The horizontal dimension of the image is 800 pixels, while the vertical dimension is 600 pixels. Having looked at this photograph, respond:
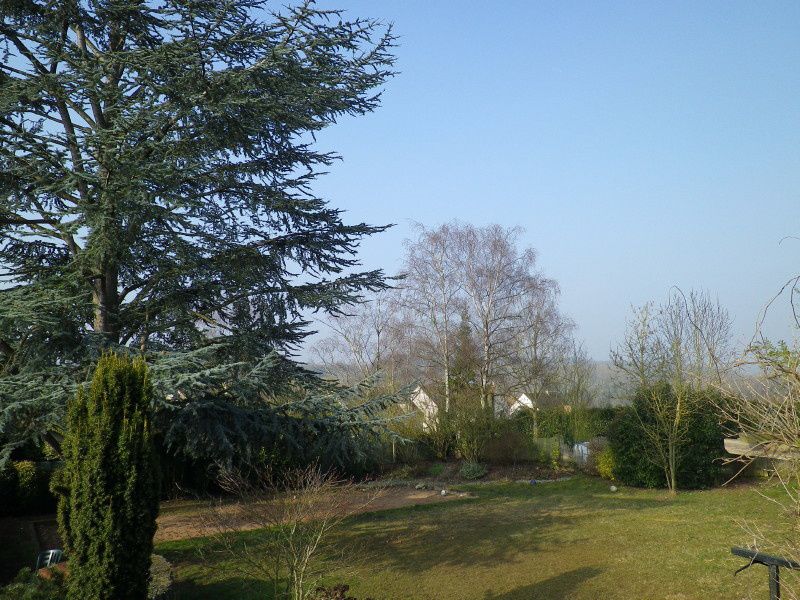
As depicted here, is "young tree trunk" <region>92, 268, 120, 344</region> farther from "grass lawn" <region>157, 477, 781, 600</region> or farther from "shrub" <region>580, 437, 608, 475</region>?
"shrub" <region>580, 437, 608, 475</region>

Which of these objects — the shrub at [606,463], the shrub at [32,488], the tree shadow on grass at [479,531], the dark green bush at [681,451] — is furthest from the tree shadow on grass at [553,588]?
the shrub at [32,488]

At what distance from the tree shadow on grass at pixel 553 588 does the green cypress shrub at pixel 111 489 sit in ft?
12.9

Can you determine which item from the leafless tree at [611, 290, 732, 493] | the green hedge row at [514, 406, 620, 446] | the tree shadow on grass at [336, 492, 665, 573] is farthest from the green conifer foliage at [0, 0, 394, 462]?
the green hedge row at [514, 406, 620, 446]

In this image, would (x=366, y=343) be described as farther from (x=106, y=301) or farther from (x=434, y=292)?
(x=106, y=301)

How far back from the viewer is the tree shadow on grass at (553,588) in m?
7.25

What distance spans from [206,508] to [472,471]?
311 inches

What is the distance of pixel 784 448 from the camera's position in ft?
11.1

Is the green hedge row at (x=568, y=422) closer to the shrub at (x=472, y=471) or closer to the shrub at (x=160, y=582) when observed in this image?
the shrub at (x=472, y=471)

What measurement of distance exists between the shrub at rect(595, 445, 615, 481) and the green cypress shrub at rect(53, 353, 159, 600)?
12833 mm

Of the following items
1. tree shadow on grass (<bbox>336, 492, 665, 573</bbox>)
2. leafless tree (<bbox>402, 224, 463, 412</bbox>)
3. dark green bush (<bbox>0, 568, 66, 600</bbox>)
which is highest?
leafless tree (<bbox>402, 224, 463, 412</bbox>)

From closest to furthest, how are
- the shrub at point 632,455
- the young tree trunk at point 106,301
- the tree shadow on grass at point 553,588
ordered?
the tree shadow on grass at point 553,588, the young tree trunk at point 106,301, the shrub at point 632,455

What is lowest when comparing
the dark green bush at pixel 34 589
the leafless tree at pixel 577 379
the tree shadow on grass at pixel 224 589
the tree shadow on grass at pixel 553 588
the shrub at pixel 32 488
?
the tree shadow on grass at pixel 553 588

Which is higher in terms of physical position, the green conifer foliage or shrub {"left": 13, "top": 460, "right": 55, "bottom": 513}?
the green conifer foliage

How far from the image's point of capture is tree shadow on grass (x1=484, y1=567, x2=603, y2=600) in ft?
23.8
